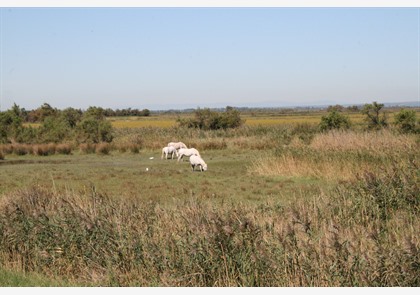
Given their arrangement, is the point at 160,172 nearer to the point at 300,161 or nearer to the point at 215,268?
the point at 300,161

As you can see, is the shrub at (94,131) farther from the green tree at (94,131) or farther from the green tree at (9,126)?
the green tree at (9,126)

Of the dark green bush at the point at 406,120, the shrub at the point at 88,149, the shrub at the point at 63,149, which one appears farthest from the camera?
the dark green bush at the point at 406,120

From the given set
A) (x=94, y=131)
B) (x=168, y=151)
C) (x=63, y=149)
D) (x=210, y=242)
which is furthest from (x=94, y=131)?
(x=210, y=242)

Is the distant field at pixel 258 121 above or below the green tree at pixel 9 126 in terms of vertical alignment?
below

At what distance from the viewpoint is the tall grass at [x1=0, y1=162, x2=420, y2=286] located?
7.70 metres

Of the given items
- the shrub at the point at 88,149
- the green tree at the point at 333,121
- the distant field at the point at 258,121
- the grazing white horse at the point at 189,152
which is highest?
the green tree at the point at 333,121

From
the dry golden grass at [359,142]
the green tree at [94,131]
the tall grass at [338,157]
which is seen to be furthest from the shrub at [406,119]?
the green tree at [94,131]

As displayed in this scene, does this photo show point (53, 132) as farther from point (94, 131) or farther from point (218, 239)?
point (218, 239)

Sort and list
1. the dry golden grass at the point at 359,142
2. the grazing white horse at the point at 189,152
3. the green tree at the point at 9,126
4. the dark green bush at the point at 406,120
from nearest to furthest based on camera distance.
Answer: the dry golden grass at the point at 359,142
the grazing white horse at the point at 189,152
the dark green bush at the point at 406,120
the green tree at the point at 9,126

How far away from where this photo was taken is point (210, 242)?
28.0 ft

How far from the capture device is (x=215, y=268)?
834 centimetres

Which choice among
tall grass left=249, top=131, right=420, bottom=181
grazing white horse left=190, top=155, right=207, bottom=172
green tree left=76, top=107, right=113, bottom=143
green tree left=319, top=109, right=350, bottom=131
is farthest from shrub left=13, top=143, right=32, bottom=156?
green tree left=319, top=109, right=350, bottom=131

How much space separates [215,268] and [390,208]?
5.04 metres

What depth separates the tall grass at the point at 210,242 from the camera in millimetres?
7695
